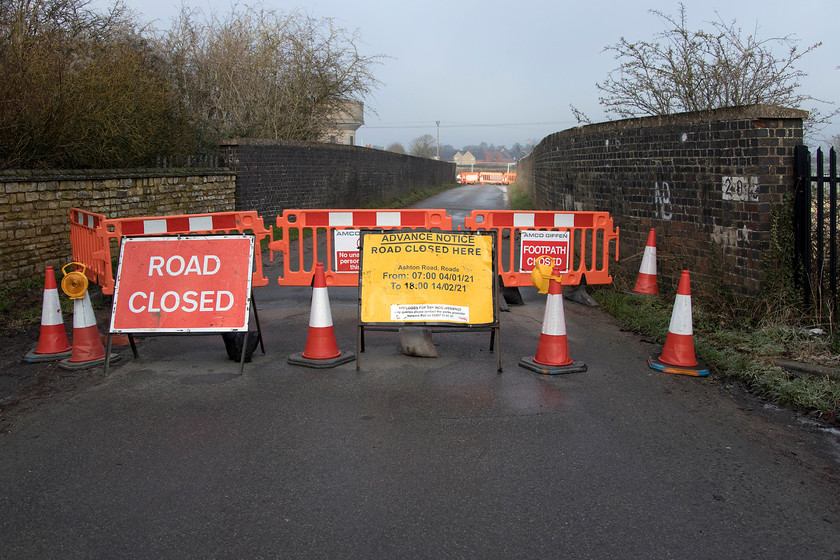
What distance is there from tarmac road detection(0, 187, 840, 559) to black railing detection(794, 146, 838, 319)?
6.43 feet

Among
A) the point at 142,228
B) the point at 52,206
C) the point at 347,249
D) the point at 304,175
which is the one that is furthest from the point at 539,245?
the point at 304,175

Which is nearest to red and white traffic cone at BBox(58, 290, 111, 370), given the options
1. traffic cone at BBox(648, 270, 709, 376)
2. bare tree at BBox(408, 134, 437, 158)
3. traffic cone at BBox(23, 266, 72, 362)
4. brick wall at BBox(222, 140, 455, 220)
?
traffic cone at BBox(23, 266, 72, 362)

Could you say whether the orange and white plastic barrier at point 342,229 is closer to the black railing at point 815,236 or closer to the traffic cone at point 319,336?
the traffic cone at point 319,336

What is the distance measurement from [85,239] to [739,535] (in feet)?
25.2

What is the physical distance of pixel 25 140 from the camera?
1022cm

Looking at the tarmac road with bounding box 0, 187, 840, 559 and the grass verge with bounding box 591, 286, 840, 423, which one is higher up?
the grass verge with bounding box 591, 286, 840, 423

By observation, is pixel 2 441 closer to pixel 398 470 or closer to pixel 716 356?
pixel 398 470

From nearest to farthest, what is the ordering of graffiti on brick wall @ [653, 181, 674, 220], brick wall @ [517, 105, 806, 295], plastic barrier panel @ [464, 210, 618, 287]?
brick wall @ [517, 105, 806, 295], plastic barrier panel @ [464, 210, 618, 287], graffiti on brick wall @ [653, 181, 674, 220]

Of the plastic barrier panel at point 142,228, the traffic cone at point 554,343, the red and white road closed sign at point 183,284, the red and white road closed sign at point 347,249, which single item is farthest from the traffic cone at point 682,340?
the plastic barrier panel at point 142,228

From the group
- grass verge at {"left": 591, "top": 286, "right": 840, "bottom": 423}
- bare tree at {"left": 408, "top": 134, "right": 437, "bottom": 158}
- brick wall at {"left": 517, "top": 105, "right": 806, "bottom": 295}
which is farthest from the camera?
bare tree at {"left": 408, "top": 134, "right": 437, "bottom": 158}

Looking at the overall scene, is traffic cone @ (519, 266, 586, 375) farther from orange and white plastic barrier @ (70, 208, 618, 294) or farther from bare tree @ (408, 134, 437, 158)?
bare tree @ (408, 134, 437, 158)

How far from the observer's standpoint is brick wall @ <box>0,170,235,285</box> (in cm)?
952

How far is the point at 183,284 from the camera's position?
6602 millimetres

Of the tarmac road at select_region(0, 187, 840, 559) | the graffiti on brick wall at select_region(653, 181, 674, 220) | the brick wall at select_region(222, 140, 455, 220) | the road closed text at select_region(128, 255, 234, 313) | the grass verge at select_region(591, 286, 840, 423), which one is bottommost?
the tarmac road at select_region(0, 187, 840, 559)
